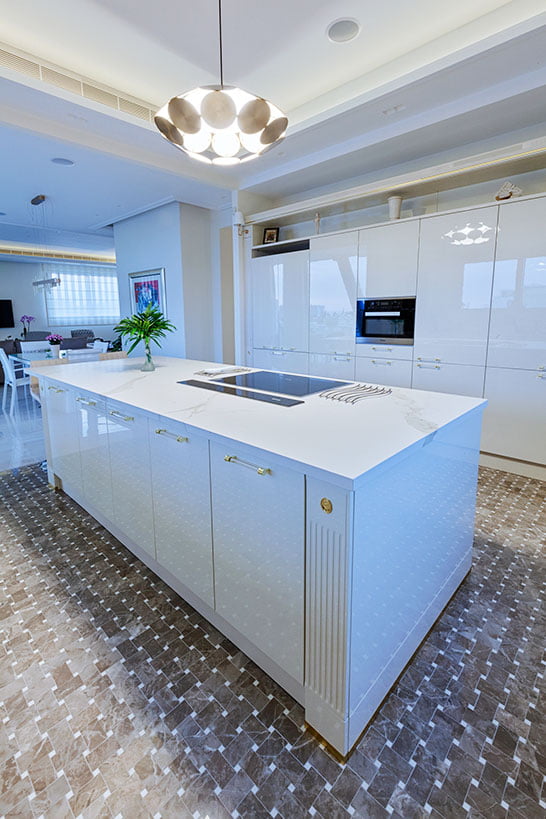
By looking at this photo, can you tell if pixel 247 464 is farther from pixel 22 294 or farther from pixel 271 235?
pixel 22 294

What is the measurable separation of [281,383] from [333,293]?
2180 mm

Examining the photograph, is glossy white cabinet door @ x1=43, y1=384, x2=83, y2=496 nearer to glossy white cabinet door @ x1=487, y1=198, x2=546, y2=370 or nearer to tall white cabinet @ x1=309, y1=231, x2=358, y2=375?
tall white cabinet @ x1=309, y1=231, x2=358, y2=375

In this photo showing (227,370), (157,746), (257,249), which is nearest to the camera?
(157,746)

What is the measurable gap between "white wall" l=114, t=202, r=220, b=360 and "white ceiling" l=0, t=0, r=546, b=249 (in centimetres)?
139

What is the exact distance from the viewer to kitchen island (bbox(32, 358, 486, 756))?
3.58ft

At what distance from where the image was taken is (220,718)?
1.29 m

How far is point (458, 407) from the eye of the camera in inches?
64.8

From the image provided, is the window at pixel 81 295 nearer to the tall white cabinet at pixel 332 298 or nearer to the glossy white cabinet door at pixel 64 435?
the tall white cabinet at pixel 332 298

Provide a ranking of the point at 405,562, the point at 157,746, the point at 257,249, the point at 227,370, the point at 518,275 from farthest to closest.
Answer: the point at 257,249
the point at 518,275
the point at 227,370
the point at 405,562
the point at 157,746

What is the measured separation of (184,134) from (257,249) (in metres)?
2.76

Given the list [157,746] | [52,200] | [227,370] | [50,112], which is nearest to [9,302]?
[52,200]

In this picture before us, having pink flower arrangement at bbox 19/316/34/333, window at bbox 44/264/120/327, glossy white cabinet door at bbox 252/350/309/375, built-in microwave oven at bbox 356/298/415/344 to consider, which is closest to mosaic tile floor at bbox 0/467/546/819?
built-in microwave oven at bbox 356/298/415/344

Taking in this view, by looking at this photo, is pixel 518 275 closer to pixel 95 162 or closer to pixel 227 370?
pixel 227 370

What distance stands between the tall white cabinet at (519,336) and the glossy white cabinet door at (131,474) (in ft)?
9.04
